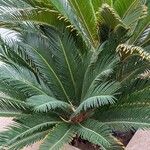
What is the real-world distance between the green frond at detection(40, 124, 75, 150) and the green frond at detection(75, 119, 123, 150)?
81 mm

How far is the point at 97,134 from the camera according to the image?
2609 millimetres

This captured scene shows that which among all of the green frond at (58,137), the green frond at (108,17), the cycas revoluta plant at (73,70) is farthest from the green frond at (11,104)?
the green frond at (108,17)

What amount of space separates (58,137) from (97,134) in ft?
0.93

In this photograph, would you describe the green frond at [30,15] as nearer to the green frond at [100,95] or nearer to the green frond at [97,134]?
the green frond at [100,95]

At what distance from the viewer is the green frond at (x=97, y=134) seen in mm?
2525

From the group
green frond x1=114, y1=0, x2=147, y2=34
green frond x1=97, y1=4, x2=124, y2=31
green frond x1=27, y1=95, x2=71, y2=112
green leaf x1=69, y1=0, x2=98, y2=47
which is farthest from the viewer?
green leaf x1=69, y1=0, x2=98, y2=47

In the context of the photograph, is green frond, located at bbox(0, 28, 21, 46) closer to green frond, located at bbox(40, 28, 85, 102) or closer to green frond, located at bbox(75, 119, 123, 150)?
green frond, located at bbox(40, 28, 85, 102)

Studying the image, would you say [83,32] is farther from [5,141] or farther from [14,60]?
[5,141]

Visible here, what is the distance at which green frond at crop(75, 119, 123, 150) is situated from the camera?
2.53 metres

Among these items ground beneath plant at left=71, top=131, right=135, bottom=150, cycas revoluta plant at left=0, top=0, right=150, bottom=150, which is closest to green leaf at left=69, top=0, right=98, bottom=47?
cycas revoluta plant at left=0, top=0, right=150, bottom=150

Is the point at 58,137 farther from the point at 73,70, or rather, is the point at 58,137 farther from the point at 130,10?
the point at 130,10

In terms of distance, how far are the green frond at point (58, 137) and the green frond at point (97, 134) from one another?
8 cm

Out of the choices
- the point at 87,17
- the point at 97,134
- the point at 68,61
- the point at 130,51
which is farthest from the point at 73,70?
the point at 97,134

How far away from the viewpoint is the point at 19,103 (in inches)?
112
